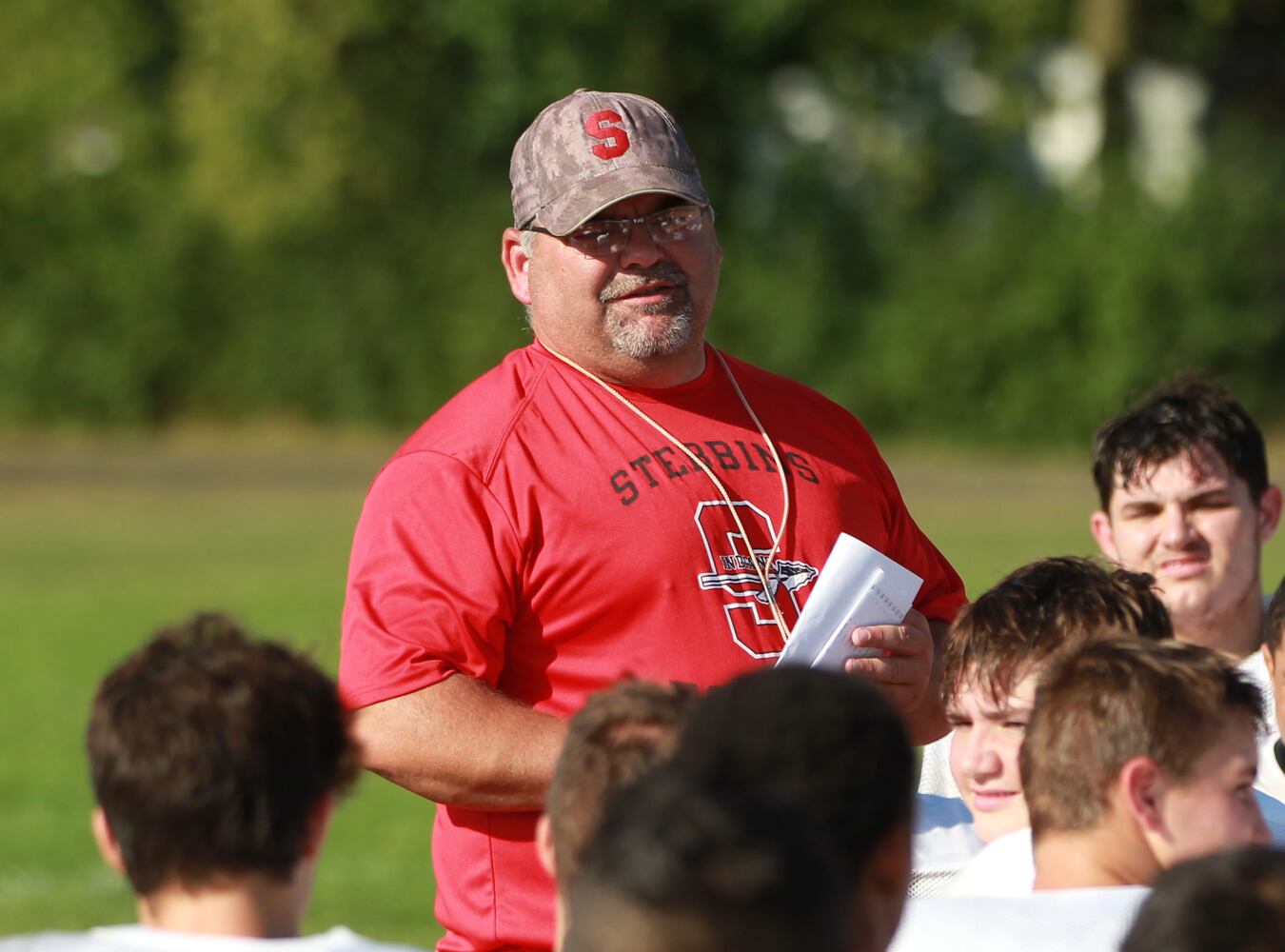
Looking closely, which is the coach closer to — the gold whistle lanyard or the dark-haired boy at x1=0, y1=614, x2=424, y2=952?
the gold whistle lanyard

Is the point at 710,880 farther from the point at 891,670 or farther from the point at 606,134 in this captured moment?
the point at 606,134

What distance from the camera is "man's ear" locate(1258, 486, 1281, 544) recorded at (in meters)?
5.10

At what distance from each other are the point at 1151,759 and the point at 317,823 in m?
1.20

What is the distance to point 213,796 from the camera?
103 inches

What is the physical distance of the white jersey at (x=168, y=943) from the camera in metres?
2.62

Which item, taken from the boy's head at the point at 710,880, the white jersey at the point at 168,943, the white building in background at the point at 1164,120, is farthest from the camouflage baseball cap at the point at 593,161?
the white building in background at the point at 1164,120

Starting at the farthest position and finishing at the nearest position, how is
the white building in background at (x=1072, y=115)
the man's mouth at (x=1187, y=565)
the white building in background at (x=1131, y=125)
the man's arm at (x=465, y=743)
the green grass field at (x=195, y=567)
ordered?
the white building in background at (x=1072, y=115)
the white building in background at (x=1131, y=125)
the green grass field at (x=195, y=567)
the man's mouth at (x=1187, y=565)
the man's arm at (x=465, y=743)

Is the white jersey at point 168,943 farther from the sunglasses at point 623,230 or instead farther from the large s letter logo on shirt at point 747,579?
the sunglasses at point 623,230

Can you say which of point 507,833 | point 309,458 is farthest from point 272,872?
point 309,458

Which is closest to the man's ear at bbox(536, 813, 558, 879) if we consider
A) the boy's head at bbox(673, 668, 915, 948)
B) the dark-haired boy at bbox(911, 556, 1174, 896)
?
the boy's head at bbox(673, 668, 915, 948)

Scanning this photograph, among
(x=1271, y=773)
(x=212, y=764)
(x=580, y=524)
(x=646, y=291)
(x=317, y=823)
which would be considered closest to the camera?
(x=212, y=764)

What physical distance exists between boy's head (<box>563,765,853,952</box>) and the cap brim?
2.32 metres

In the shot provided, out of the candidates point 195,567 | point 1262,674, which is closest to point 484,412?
point 1262,674

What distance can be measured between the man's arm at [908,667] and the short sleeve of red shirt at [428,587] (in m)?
0.74
